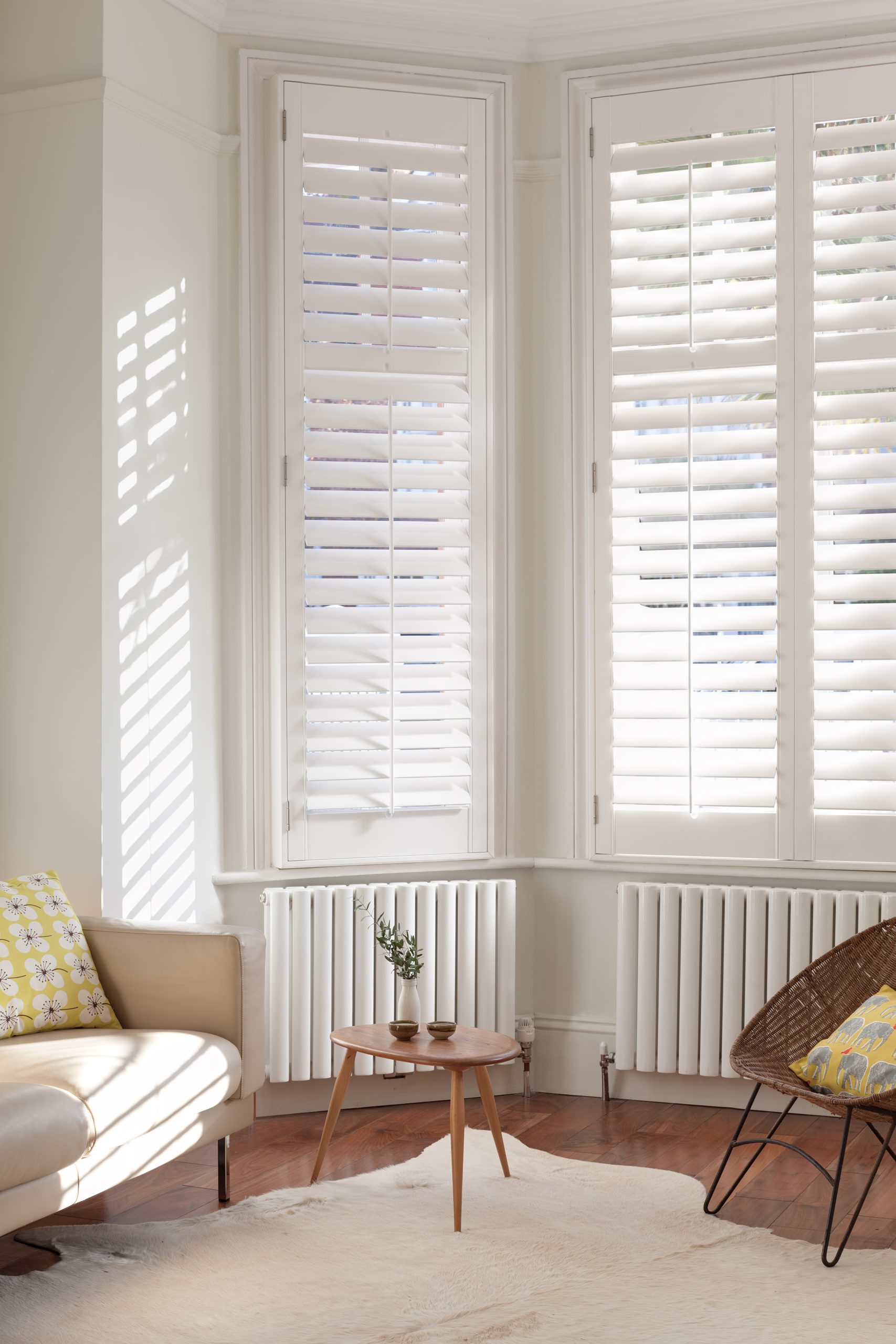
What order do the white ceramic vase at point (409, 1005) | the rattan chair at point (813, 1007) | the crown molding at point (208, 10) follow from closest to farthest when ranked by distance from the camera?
the rattan chair at point (813, 1007) → the white ceramic vase at point (409, 1005) → the crown molding at point (208, 10)

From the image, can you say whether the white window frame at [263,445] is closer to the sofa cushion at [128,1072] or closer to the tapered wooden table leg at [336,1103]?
the tapered wooden table leg at [336,1103]

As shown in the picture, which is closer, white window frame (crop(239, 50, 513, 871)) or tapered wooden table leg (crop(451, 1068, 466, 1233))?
tapered wooden table leg (crop(451, 1068, 466, 1233))

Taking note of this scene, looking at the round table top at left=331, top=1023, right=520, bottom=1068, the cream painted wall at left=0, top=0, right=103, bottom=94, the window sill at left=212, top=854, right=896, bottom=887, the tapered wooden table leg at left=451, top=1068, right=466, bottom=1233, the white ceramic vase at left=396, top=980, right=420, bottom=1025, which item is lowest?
the tapered wooden table leg at left=451, top=1068, right=466, bottom=1233

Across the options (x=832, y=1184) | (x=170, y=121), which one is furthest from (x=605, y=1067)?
(x=170, y=121)

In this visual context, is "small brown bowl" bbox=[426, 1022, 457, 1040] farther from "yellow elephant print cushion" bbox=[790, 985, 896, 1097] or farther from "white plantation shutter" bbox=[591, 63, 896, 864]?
"white plantation shutter" bbox=[591, 63, 896, 864]

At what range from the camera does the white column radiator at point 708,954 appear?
3.83m

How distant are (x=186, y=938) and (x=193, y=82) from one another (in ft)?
8.13

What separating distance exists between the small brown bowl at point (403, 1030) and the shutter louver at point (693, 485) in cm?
112

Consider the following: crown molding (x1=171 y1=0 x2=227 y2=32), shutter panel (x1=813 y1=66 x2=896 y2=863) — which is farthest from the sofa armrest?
crown molding (x1=171 y1=0 x2=227 y2=32)

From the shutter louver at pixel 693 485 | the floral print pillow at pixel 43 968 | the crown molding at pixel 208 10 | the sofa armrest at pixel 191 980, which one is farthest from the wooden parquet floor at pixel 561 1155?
the crown molding at pixel 208 10

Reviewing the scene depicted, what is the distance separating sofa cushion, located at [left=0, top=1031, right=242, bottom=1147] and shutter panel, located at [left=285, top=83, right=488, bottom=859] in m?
0.98

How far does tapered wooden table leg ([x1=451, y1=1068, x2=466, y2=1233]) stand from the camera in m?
2.96

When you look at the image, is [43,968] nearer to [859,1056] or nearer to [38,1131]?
[38,1131]

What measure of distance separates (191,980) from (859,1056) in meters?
1.57
